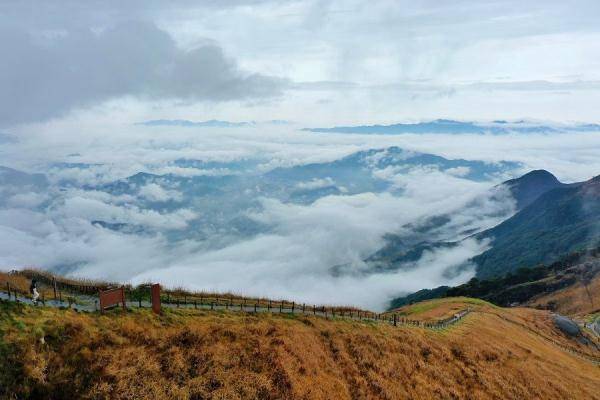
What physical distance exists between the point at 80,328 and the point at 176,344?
5774mm

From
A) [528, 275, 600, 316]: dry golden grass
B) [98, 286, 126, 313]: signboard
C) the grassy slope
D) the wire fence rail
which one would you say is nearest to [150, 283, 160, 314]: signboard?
the grassy slope

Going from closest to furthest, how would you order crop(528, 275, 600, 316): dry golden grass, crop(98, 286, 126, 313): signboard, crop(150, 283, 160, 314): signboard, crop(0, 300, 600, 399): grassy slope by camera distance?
crop(0, 300, 600, 399): grassy slope, crop(98, 286, 126, 313): signboard, crop(150, 283, 160, 314): signboard, crop(528, 275, 600, 316): dry golden grass

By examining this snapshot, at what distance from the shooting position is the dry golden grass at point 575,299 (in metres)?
163

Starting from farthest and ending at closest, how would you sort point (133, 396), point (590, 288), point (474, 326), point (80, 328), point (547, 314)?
1. point (590, 288)
2. point (547, 314)
3. point (474, 326)
4. point (80, 328)
5. point (133, 396)

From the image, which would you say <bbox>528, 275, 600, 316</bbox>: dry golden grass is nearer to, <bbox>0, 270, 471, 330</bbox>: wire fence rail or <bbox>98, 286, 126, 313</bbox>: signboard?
<bbox>0, 270, 471, 330</bbox>: wire fence rail

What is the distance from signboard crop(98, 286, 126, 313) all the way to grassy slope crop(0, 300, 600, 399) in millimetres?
1160

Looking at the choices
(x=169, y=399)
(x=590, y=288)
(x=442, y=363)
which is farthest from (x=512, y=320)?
(x=590, y=288)

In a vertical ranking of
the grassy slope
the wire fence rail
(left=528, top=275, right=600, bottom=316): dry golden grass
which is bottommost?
(left=528, top=275, right=600, bottom=316): dry golden grass

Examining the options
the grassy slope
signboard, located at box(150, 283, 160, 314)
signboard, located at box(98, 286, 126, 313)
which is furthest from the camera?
signboard, located at box(150, 283, 160, 314)

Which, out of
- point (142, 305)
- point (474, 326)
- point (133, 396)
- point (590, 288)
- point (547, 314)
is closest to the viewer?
point (133, 396)

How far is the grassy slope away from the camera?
23.6 metres

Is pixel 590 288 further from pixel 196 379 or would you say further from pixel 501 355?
pixel 196 379

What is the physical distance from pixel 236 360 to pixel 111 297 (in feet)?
35.1

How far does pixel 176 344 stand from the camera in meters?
28.4
